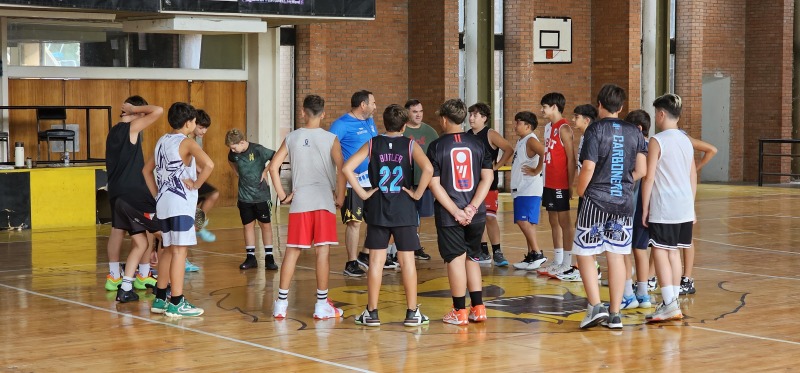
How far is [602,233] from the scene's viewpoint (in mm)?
8906

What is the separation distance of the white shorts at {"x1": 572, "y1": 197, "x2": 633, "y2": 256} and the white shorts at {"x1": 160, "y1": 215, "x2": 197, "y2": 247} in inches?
124

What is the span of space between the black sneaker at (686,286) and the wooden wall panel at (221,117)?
12168 mm

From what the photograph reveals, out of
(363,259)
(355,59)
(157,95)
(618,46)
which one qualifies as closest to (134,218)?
(363,259)

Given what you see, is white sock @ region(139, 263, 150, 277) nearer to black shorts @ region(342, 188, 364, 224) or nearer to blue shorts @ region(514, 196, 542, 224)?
black shorts @ region(342, 188, 364, 224)

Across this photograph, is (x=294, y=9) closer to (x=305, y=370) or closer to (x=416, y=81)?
(x=416, y=81)

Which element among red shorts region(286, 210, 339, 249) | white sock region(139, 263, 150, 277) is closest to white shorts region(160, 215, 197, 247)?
red shorts region(286, 210, 339, 249)

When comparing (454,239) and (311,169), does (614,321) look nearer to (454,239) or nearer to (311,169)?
(454,239)

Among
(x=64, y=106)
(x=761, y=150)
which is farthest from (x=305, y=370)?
(x=761, y=150)

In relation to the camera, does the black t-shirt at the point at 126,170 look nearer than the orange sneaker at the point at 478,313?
No

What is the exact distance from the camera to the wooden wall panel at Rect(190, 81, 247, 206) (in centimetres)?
2125

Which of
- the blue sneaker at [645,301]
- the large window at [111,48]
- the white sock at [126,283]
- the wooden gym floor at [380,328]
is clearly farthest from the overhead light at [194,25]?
the blue sneaker at [645,301]

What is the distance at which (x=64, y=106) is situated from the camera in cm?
1823

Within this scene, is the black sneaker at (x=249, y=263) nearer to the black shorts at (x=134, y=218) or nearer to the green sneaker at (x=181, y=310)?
the black shorts at (x=134, y=218)

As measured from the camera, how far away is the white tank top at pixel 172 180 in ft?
30.5
